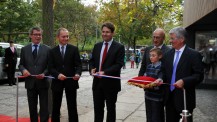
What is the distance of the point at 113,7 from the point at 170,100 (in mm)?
32728

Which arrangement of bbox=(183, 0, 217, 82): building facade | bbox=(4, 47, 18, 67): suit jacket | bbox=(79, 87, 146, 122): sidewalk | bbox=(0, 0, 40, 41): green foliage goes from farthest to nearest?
bbox=(0, 0, 40, 41): green foliage, bbox=(4, 47, 18, 67): suit jacket, bbox=(183, 0, 217, 82): building facade, bbox=(79, 87, 146, 122): sidewalk

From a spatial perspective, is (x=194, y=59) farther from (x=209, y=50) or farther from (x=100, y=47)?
(x=209, y=50)

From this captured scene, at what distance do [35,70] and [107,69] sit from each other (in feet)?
4.84

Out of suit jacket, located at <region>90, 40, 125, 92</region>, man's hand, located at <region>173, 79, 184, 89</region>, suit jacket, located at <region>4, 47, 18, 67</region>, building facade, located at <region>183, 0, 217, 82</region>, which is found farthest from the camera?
suit jacket, located at <region>4, 47, 18, 67</region>

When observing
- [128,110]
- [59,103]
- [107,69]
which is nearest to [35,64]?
[59,103]

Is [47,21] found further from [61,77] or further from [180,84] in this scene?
[180,84]

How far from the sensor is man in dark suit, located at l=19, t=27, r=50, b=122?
5762 millimetres

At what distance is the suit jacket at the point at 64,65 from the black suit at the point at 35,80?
0.20 meters

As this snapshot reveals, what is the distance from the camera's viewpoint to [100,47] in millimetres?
5480

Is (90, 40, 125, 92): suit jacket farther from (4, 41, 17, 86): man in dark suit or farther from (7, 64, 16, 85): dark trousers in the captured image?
(7, 64, 16, 85): dark trousers

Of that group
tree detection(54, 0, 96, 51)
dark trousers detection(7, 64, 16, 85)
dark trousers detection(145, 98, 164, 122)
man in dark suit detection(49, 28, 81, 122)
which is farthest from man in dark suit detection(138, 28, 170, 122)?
tree detection(54, 0, 96, 51)

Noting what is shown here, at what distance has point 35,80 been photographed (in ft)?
18.9

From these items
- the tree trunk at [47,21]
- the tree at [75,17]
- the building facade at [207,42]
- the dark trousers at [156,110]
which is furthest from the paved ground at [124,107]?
the tree at [75,17]

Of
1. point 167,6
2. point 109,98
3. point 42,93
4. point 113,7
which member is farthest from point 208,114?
point 113,7
